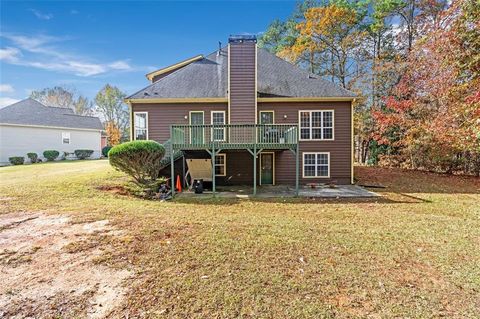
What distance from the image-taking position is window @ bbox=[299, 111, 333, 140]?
13.0 meters

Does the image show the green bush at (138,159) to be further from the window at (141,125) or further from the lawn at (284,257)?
the window at (141,125)

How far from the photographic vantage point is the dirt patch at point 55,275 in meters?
2.79

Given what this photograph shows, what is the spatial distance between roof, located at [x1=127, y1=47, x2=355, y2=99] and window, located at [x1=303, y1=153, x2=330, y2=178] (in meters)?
3.13

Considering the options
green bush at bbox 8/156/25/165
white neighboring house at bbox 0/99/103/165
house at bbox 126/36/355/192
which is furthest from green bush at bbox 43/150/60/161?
house at bbox 126/36/355/192

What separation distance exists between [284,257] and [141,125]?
11.3 metres

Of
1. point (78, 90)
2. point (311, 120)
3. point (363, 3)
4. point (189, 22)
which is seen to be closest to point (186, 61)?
point (189, 22)

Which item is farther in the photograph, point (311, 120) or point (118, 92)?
point (118, 92)

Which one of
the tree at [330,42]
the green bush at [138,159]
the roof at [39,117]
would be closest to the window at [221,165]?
the green bush at [138,159]

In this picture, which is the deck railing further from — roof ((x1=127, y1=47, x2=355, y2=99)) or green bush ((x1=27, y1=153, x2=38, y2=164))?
green bush ((x1=27, y1=153, x2=38, y2=164))

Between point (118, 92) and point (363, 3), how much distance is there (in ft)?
117

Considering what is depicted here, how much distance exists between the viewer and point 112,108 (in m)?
40.3

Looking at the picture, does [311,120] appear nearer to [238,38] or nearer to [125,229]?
[238,38]

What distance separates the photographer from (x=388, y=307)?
2.82 m

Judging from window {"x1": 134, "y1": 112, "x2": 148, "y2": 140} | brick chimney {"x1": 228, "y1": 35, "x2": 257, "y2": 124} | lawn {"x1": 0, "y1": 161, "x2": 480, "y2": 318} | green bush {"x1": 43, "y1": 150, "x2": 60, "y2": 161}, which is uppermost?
brick chimney {"x1": 228, "y1": 35, "x2": 257, "y2": 124}
